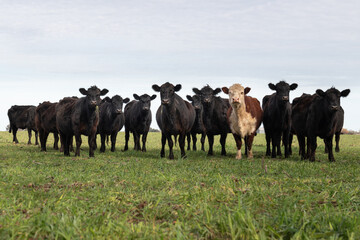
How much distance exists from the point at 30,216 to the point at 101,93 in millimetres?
9224

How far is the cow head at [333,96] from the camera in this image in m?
10.5

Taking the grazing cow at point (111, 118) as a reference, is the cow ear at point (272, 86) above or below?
above

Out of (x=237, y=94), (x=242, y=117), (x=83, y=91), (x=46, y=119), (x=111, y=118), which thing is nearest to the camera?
(x=237, y=94)

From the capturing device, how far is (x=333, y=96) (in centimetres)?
1065

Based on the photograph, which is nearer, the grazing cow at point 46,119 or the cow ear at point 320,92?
the cow ear at point 320,92

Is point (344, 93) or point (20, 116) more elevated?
point (344, 93)

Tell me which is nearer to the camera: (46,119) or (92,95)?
(92,95)

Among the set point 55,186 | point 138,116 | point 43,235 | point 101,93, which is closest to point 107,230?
point 43,235

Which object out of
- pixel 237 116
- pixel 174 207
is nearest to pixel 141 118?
pixel 237 116

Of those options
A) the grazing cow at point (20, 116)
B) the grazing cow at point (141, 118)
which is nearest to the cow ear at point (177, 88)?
the grazing cow at point (141, 118)

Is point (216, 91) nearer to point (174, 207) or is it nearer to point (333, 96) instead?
point (333, 96)

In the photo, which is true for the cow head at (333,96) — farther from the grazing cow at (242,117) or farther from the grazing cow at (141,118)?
the grazing cow at (141,118)

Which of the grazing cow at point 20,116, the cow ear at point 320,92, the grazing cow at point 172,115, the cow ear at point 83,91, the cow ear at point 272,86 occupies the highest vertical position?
the cow ear at point 272,86

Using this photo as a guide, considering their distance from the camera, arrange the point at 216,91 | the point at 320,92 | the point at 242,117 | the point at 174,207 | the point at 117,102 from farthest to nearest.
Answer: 1. the point at 117,102
2. the point at 216,91
3. the point at 242,117
4. the point at 320,92
5. the point at 174,207
